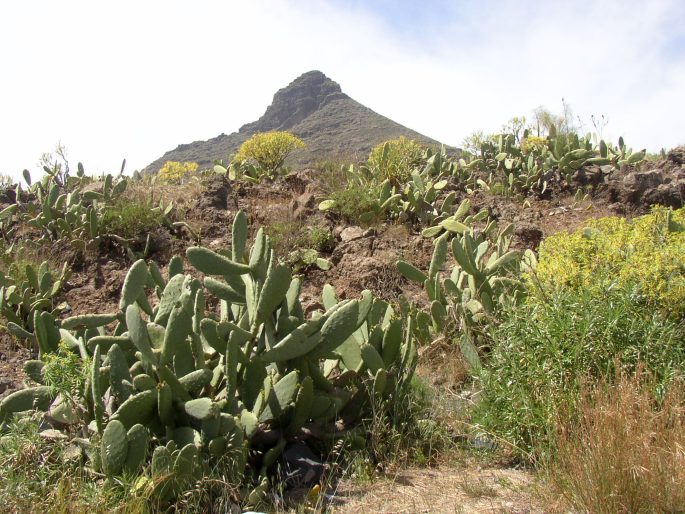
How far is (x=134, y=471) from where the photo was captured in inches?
114

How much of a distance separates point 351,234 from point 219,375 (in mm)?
4197

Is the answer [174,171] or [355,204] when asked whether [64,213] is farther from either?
[174,171]

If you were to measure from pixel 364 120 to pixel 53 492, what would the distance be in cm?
5486

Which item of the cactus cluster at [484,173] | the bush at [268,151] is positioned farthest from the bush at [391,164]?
the bush at [268,151]

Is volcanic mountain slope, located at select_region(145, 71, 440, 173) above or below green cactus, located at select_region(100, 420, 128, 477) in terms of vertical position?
above

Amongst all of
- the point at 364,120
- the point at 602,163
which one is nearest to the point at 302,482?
the point at 602,163

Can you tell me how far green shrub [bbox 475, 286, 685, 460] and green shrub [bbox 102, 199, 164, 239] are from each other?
4954mm

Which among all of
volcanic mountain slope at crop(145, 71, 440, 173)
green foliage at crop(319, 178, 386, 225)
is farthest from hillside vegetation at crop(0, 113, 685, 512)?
Result: volcanic mountain slope at crop(145, 71, 440, 173)

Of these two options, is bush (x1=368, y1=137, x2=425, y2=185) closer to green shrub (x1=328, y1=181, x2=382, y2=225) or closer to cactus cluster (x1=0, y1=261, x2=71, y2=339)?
green shrub (x1=328, y1=181, x2=382, y2=225)

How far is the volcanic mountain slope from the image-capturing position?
46.9 m

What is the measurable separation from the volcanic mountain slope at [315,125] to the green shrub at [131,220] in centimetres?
2409

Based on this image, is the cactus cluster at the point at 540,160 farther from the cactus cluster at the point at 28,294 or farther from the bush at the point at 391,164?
the cactus cluster at the point at 28,294

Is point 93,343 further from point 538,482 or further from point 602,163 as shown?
point 602,163

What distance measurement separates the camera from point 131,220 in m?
7.39
